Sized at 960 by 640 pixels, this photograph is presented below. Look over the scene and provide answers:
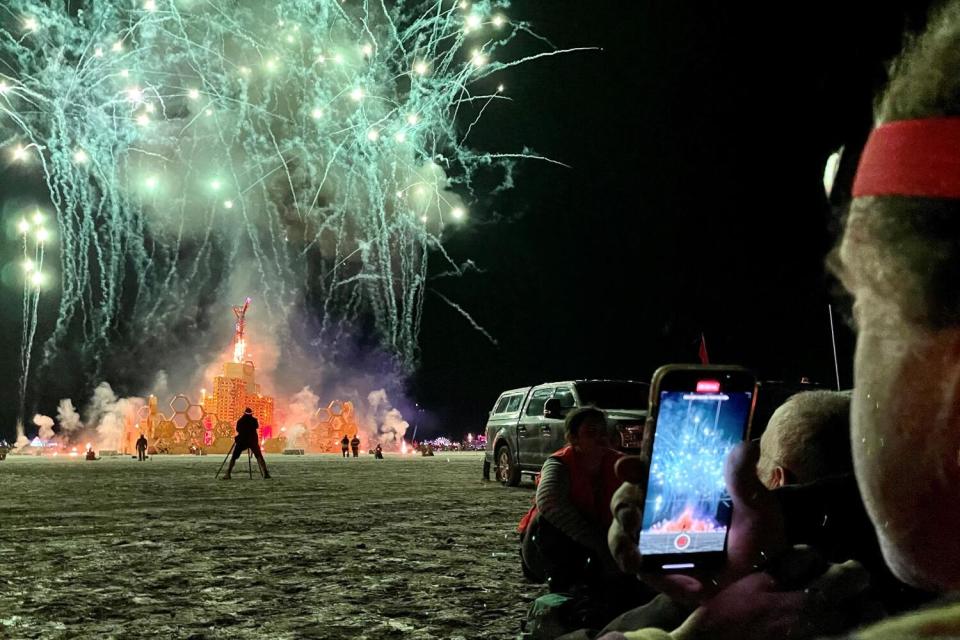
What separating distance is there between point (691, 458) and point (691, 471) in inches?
1.0

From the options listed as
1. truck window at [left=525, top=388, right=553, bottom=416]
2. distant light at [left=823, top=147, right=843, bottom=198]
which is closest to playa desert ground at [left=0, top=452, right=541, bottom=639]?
truck window at [left=525, top=388, right=553, bottom=416]

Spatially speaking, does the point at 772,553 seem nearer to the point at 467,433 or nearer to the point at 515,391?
the point at 515,391

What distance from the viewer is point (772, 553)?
1341 millimetres

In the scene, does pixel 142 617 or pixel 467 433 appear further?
pixel 467 433

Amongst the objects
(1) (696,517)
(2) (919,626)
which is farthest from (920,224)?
(1) (696,517)

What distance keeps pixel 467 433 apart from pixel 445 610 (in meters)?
106

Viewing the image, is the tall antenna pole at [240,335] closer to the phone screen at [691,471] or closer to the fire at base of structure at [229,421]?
the fire at base of structure at [229,421]

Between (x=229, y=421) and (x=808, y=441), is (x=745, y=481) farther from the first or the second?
(x=229, y=421)

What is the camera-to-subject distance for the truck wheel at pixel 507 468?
1614 centimetres

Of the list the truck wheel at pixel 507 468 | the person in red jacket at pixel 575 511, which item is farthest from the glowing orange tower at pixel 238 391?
the person in red jacket at pixel 575 511

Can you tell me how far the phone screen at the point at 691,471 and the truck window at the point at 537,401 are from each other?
13.3m

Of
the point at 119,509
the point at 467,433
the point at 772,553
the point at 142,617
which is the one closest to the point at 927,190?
the point at 772,553

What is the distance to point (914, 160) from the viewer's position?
2.77 ft

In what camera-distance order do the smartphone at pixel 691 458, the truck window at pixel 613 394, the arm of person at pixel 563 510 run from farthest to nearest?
the truck window at pixel 613 394 < the arm of person at pixel 563 510 < the smartphone at pixel 691 458
